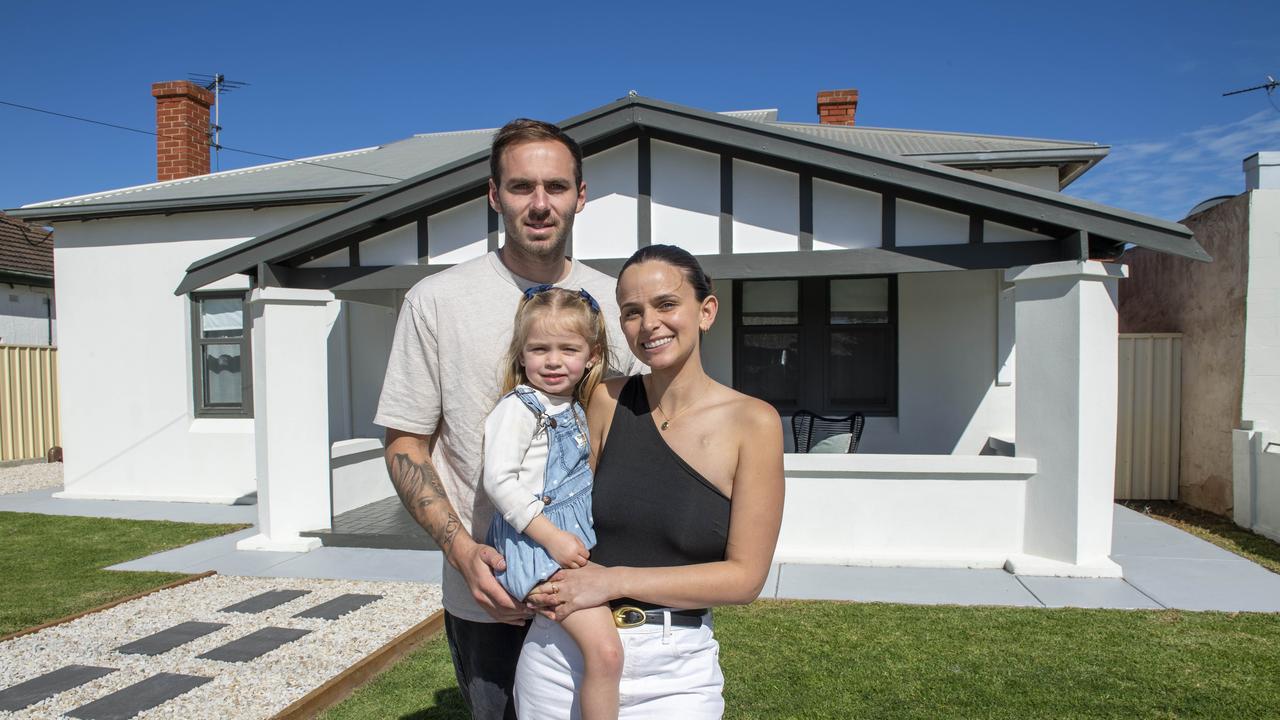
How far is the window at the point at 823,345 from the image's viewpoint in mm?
9000

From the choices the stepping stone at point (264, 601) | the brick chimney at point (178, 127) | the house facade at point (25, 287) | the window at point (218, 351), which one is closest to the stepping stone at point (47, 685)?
the stepping stone at point (264, 601)

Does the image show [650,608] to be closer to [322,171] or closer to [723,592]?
[723,592]

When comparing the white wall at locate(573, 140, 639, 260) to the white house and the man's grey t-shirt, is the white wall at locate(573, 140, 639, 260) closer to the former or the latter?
the white house

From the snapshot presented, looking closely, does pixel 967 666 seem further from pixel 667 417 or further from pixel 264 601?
pixel 264 601

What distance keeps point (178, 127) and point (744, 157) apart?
31.3 ft

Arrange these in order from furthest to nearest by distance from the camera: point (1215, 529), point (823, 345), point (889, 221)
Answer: point (823, 345)
point (1215, 529)
point (889, 221)

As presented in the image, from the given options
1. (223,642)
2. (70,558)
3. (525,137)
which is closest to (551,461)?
(525,137)

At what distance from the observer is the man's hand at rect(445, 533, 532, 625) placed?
1.77 m

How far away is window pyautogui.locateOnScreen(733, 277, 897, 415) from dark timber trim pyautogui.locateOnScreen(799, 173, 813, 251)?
2.35 meters

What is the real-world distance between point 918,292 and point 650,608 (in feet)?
25.9

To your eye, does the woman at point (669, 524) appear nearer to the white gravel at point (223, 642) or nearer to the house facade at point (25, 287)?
the white gravel at point (223, 642)

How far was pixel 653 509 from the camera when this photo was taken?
1774 mm

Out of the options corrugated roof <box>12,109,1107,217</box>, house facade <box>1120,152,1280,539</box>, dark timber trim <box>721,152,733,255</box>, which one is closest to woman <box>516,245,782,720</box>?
dark timber trim <box>721,152,733,255</box>

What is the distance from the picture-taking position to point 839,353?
907 cm
